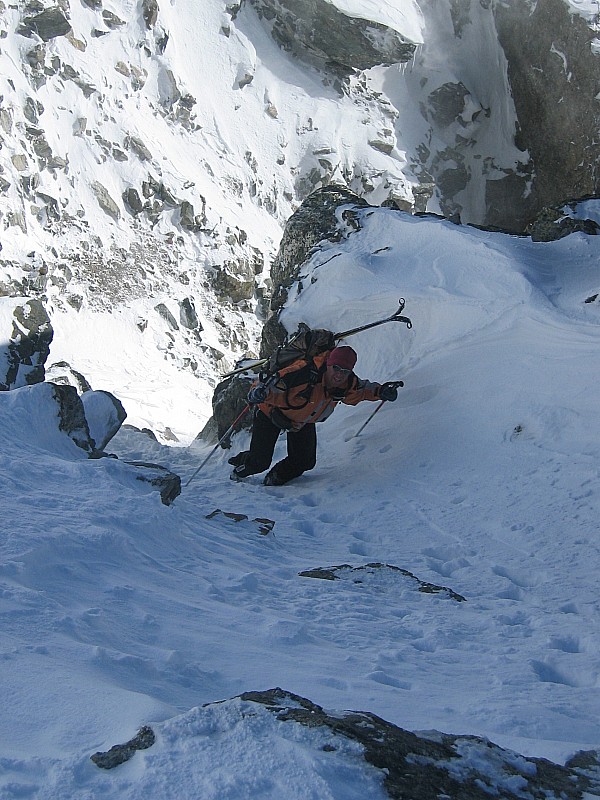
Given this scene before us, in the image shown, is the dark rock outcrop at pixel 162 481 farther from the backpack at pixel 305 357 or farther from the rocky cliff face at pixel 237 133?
the rocky cliff face at pixel 237 133

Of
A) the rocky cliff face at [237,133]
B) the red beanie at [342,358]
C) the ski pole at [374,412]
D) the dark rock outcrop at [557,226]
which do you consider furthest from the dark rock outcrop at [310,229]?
the rocky cliff face at [237,133]

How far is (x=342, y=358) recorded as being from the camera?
6.85m

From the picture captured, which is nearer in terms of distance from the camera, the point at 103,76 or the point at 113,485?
the point at 113,485

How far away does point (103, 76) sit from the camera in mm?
29219

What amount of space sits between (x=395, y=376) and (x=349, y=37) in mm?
29538

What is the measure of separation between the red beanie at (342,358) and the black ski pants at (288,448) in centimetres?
85

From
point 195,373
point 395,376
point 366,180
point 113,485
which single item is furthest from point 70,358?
point 113,485

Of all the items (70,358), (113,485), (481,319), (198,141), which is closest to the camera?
(113,485)

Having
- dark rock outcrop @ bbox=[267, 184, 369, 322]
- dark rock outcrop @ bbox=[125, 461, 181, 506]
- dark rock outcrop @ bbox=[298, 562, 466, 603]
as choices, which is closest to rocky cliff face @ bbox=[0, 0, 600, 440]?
dark rock outcrop @ bbox=[267, 184, 369, 322]

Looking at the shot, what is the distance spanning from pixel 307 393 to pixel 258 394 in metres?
0.45

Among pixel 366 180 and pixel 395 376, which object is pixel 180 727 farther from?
pixel 366 180

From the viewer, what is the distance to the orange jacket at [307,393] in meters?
6.96

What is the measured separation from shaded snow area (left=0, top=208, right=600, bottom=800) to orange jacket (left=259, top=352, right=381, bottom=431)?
716 millimetres

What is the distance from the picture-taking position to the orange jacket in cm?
696
